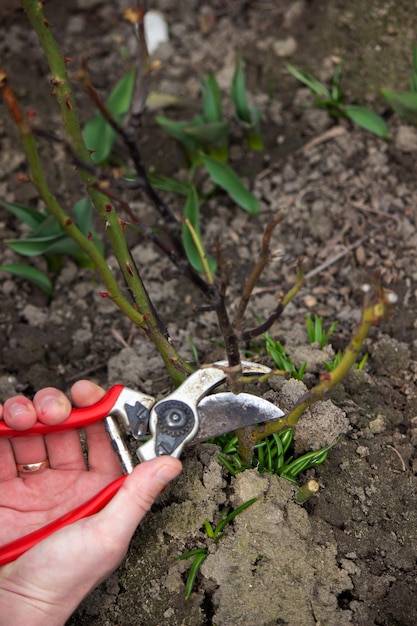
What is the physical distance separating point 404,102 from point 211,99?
68 cm

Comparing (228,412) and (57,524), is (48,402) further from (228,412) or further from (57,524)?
(228,412)

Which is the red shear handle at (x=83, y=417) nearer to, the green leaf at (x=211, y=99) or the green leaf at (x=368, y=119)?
the green leaf at (x=211, y=99)

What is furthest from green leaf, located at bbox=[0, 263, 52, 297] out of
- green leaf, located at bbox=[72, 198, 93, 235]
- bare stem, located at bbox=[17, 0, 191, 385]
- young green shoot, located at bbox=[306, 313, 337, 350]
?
young green shoot, located at bbox=[306, 313, 337, 350]

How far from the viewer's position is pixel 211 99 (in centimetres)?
262

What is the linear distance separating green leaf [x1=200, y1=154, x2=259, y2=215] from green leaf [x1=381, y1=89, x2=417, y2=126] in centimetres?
57

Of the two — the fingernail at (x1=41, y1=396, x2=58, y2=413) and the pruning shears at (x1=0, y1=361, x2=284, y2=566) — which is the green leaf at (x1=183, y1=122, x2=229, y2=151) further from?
the fingernail at (x1=41, y1=396, x2=58, y2=413)

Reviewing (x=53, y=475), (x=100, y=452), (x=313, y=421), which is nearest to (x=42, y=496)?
(x=53, y=475)

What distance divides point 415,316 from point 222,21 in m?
1.66

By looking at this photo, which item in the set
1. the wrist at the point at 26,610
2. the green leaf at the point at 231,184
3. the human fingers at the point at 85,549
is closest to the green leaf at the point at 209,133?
the green leaf at the point at 231,184

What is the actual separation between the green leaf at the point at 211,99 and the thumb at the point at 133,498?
1.44 metres


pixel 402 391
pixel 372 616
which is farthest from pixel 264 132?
pixel 372 616

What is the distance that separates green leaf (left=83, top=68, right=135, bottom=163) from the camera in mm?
2668

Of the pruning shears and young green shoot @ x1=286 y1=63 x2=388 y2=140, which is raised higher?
young green shoot @ x1=286 y1=63 x2=388 y2=140

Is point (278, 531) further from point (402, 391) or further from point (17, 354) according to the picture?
point (17, 354)
